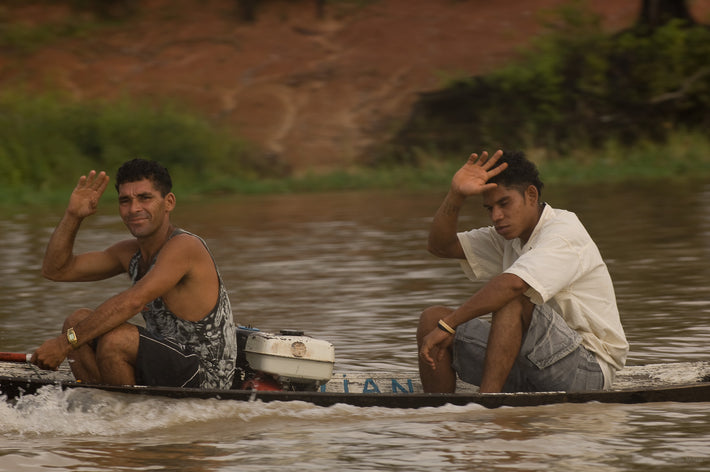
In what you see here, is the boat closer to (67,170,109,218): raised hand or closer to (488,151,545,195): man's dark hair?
(67,170,109,218): raised hand

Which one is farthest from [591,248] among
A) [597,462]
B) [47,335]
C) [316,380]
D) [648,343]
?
[47,335]

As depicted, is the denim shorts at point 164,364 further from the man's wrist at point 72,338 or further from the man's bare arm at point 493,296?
the man's bare arm at point 493,296

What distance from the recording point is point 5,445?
5.85 meters

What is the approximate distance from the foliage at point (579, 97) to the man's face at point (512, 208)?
17075 millimetres

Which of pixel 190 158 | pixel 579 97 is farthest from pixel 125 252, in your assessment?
pixel 579 97

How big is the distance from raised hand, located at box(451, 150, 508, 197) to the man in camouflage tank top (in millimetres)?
1173

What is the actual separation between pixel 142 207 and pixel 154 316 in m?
0.53

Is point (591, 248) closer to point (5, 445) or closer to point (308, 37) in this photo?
point (5, 445)

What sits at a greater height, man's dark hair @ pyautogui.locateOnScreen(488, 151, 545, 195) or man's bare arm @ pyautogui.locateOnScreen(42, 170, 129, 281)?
man's dark hair @ pyautogui.locateOnScreen(488, 151, 545, 195)

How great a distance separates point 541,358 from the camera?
233 inches

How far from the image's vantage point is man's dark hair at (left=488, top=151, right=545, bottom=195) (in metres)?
5.94

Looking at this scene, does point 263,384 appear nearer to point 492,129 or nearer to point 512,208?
point 512,208

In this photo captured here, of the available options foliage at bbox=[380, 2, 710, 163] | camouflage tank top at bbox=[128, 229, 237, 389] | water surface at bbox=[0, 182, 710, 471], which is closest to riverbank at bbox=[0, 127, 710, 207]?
foliage at bbox=[380, 2, 710, 163]

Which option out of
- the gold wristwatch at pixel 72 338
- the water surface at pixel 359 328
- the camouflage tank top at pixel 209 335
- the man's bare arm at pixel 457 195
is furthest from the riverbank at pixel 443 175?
the gold wristwatch at pixel 72 338
